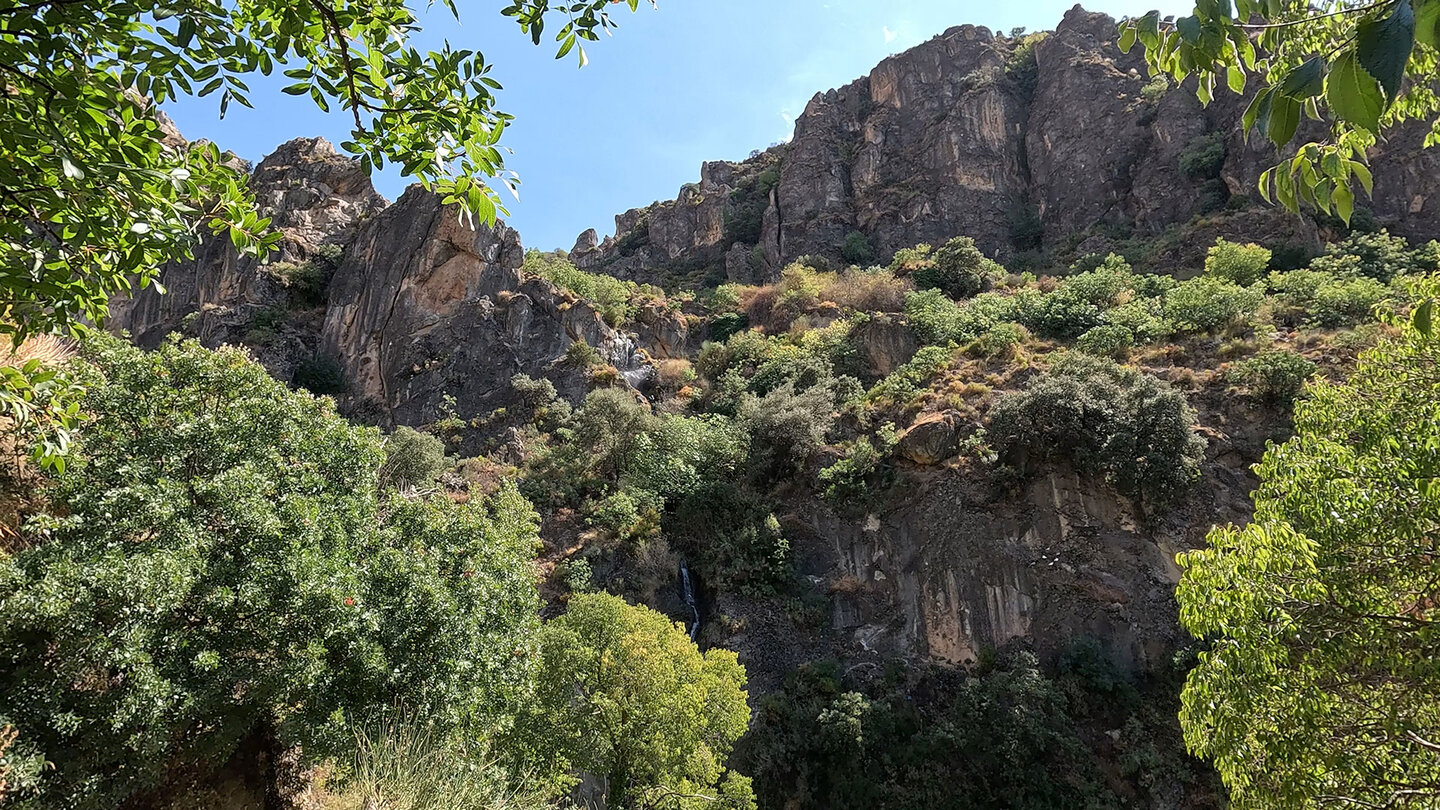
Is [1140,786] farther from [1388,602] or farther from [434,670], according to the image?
[434,670]

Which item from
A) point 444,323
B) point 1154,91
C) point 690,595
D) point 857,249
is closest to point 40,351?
point 690,595

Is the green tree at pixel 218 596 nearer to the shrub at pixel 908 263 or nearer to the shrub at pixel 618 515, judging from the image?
the shrub at pixel 618 515

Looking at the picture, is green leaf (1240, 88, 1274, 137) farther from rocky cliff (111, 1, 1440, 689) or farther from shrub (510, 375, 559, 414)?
shrub (510, 375, 559, 414)

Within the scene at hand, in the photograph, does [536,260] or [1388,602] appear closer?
[1388,602]

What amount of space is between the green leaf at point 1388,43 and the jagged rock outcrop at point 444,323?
25912 mm

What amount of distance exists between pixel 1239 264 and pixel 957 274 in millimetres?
10316

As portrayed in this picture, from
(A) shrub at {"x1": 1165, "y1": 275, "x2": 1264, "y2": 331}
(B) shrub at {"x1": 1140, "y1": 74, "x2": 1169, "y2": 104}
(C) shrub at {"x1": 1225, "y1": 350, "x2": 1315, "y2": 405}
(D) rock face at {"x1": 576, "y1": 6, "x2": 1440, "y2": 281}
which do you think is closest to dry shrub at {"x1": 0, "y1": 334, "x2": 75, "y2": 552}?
(C) shrub at {"x1": 1225, "y1": 350, "x2": 1315, "y2": 405}

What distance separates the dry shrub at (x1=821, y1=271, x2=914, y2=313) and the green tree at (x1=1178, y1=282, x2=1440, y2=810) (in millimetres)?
23680

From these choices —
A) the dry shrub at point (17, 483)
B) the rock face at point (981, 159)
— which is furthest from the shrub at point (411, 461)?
the rock face at point (981, 159)

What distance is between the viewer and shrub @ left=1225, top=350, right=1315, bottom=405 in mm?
13812

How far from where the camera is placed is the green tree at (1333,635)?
4285mm

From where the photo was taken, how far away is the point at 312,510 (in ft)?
24.1

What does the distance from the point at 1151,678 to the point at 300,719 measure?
13.5 m

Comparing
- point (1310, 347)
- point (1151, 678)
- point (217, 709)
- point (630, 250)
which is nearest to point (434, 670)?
point (217, 709)
